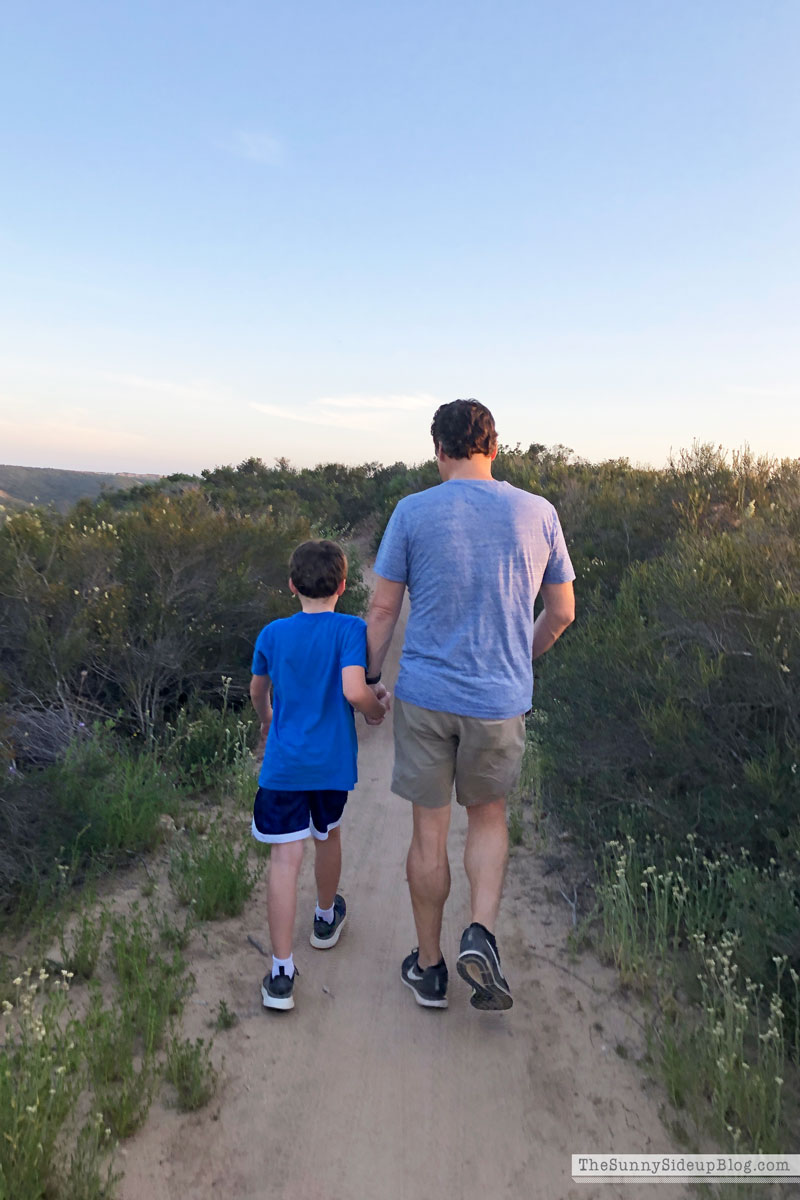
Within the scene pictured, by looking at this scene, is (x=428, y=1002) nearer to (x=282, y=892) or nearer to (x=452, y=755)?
(x=282, y=892)

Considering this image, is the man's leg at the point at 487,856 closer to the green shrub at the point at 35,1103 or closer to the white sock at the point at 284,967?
the white sock at the point at 284,967

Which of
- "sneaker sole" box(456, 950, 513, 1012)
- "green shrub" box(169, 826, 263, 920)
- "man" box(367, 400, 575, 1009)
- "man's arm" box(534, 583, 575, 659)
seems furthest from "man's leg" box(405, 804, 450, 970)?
"green shrub" box(169, 826, 263, 920)

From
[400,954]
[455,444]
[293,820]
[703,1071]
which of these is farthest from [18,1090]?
[455,444]

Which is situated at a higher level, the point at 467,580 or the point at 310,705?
the point at 467,580

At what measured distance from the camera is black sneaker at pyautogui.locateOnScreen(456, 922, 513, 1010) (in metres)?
2.65

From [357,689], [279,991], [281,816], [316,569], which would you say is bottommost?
[279,991]

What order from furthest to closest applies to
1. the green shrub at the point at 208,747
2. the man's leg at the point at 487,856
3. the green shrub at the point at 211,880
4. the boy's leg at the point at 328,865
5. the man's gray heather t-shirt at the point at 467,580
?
the green shrub at the point at 208,747, the green shrub at the point at 211,880, the boy's leg at the point at 328,865, the man's leg at the point at 487,856, the man's gray heather t-shirt at the point at 467,580

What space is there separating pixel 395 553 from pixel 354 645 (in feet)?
1.26

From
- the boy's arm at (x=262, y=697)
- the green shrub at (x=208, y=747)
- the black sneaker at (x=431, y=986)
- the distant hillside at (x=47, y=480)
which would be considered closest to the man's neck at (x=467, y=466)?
the boy's arm at (x=262, y=697)

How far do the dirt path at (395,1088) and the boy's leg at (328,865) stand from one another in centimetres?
30

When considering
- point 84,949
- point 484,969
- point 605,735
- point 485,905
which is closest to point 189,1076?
point 84,949

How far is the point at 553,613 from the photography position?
2.96m

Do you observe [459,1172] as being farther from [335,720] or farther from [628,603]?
[628,603]

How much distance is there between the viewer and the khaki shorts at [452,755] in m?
2.67
